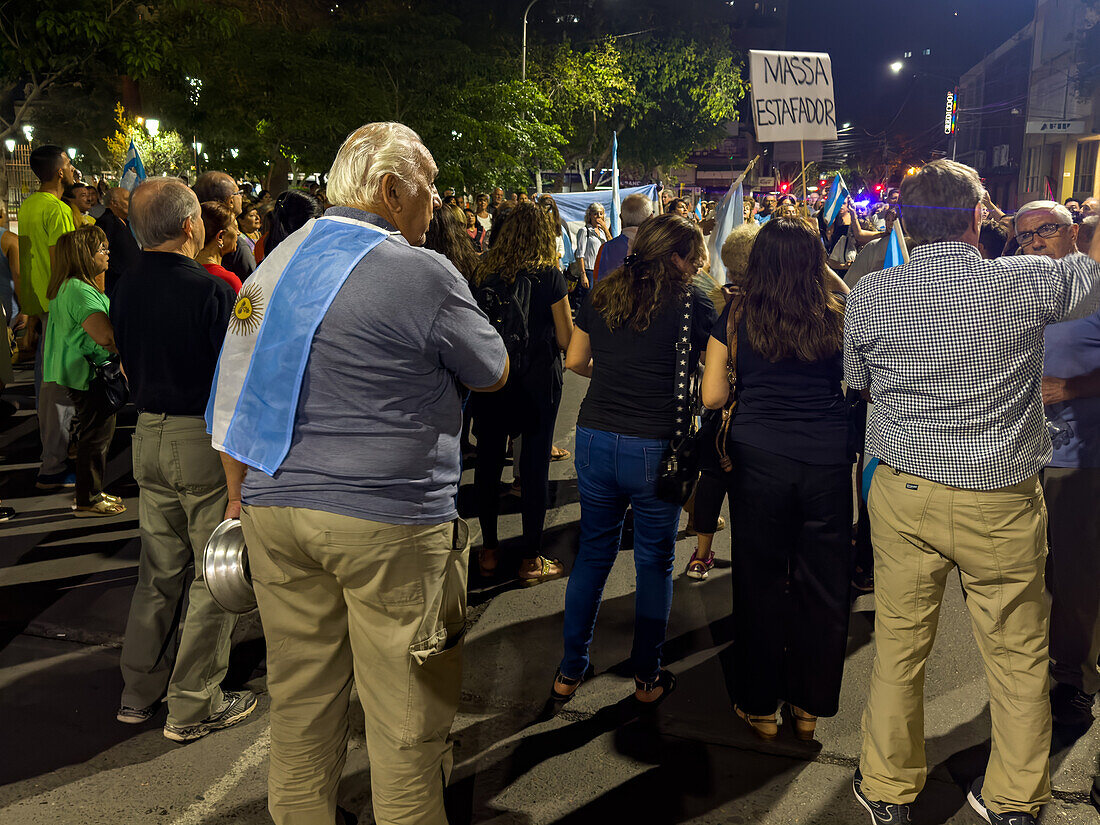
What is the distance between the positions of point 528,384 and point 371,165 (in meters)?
2.76

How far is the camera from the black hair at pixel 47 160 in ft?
24.0

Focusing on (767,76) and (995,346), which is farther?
(767,76)

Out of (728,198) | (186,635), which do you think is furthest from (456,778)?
(728,198)

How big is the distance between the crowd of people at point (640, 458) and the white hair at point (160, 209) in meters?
0.01

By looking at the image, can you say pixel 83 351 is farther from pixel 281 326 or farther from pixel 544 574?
pixel 281 326

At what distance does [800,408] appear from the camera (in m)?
3.20

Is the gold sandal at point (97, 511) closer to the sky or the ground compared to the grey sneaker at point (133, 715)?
closer to the sky

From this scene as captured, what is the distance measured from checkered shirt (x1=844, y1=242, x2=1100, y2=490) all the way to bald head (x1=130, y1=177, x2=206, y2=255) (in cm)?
249

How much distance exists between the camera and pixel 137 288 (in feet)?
11.2

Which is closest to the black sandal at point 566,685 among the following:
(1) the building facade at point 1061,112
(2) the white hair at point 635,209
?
(2) the white hair at point 635,209

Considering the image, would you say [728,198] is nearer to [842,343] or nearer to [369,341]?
[842,343]

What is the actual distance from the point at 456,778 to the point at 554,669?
2.93 feet

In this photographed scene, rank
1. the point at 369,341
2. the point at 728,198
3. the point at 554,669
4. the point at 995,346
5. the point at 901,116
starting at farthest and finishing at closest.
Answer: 1. the point at 901,116
2. the point at 728,198
3. the point at 554,669
4. the point at 995,346
5. the point at 369,341

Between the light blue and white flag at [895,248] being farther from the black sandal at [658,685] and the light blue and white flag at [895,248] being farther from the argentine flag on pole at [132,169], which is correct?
the argentine flag on pole at [132,169]
